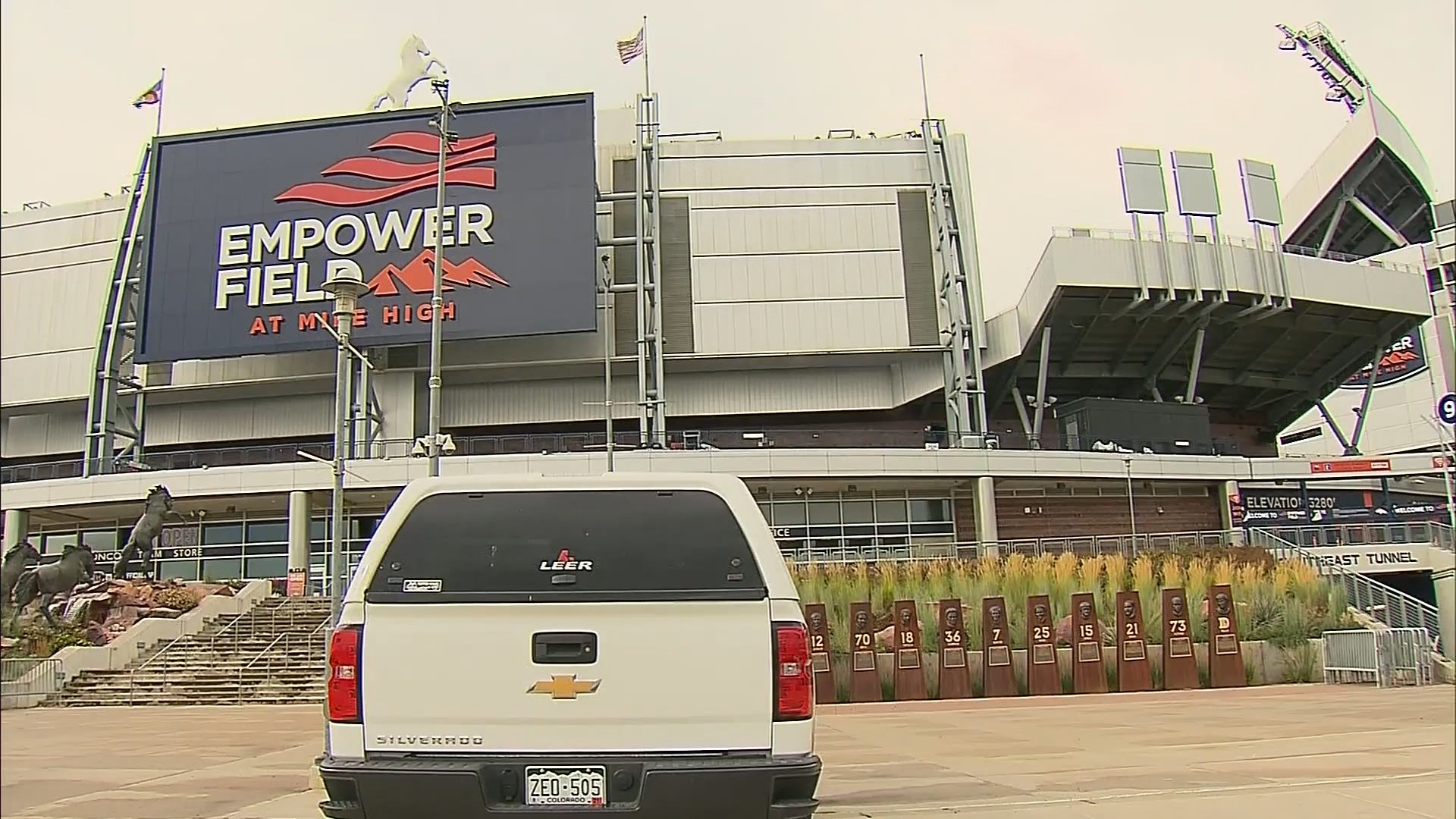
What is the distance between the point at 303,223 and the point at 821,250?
74.2ft

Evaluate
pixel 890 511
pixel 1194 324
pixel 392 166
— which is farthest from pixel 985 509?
pixel 392 166

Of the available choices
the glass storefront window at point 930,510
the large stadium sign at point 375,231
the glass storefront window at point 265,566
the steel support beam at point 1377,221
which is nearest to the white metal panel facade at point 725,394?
the large stadium sign at point 375,231

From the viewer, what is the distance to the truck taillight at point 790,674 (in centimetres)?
449

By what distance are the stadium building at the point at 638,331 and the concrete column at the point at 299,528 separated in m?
0.28

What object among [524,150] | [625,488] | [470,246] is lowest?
[625,488]

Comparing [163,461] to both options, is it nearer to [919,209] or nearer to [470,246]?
[470,246]

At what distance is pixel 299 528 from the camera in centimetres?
4081

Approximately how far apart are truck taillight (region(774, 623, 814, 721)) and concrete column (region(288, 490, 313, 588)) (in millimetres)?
39147

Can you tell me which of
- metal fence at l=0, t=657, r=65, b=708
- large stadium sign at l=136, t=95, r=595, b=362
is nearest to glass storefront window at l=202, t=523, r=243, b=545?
large stadium sign at l=136, t=95, r=595, b=362

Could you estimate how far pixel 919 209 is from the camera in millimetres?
49375

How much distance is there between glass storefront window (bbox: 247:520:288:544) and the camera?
44.1 metres

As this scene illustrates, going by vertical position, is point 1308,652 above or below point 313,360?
below

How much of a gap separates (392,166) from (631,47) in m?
12.3

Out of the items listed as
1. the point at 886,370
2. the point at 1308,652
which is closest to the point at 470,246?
the point at 886,370
